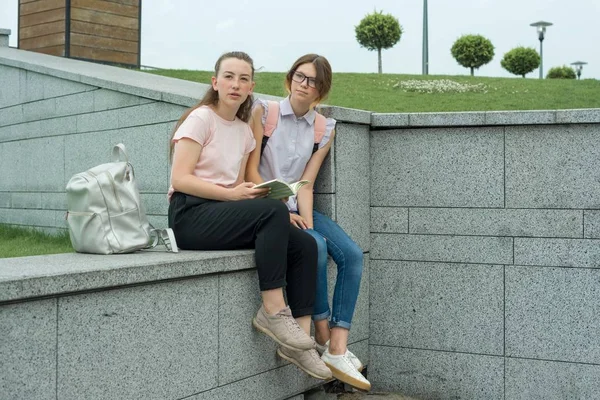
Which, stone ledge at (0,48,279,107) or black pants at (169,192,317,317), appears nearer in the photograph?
black pants at (169,192,317,317)

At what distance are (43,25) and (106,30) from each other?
1.23m

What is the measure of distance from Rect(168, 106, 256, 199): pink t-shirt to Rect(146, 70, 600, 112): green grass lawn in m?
9.83

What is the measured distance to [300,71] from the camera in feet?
15.5

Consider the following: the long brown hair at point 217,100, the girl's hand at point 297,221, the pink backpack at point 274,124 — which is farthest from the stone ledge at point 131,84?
the girl's hand at point 297,221

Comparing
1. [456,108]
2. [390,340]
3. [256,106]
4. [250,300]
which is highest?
[456,108]

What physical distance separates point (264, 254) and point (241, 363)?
0.62 meters

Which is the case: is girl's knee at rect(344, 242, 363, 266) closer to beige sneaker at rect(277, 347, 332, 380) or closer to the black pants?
the black pants

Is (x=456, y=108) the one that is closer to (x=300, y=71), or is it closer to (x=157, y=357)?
(x=300, y=71)

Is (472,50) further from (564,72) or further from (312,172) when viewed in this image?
(312,172)

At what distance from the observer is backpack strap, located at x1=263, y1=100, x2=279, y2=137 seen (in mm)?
4844

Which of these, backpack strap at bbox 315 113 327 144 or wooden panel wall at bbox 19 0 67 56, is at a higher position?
wooden panel wall at bbox 19 0 67 56

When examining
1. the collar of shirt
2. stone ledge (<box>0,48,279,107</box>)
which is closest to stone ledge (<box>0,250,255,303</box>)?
the collar of shirt

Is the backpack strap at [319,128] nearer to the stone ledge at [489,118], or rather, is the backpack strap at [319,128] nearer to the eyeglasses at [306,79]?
the eyeglasses at [306,79]

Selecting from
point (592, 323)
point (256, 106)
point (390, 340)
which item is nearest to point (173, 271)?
point (256, 106)
